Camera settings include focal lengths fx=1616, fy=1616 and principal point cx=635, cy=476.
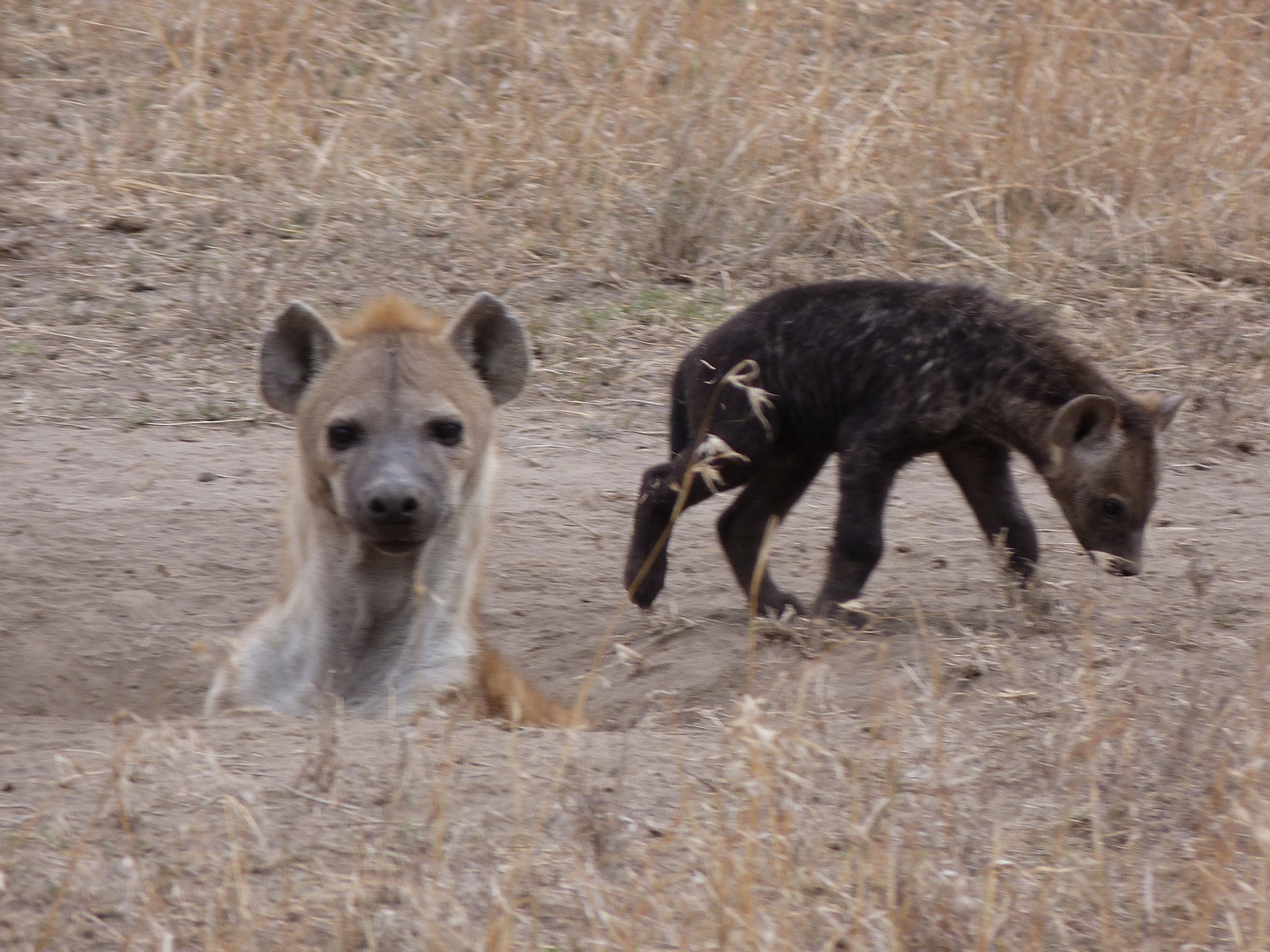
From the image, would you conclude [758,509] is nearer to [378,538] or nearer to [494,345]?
[494,345]

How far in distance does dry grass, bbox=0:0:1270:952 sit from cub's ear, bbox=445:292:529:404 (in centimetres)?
87

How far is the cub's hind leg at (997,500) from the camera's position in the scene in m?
3.62

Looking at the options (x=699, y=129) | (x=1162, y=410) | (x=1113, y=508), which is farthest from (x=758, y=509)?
(x=699, y=129)

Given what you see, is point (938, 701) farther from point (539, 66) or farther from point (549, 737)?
point (539, 66)

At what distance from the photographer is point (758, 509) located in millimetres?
3695

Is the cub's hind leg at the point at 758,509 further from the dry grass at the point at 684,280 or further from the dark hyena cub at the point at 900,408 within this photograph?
the dry grass at the point at 684,280

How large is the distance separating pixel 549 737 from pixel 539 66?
15.0ft

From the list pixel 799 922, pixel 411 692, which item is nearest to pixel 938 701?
pixel 799 922

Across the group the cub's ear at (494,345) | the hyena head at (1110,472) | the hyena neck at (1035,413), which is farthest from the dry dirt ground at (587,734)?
the cub's ear at (494,345)

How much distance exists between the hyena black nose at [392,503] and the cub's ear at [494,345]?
48 centimetres

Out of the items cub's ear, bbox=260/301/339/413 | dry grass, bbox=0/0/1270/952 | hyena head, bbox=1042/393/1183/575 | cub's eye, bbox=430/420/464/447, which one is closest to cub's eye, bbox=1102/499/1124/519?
hyena head, bbox=1042/393/1183/575

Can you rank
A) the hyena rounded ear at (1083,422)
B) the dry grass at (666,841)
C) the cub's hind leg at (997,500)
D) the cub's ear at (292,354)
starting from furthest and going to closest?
the cub's hind leg at (997,500) < the hyena rounded ear at (1083,422) < the cub's ear at (292,354) < the dry grass at (666,841)

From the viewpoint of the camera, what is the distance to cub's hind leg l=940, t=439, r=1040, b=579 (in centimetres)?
362

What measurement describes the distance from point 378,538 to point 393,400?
0.26m
